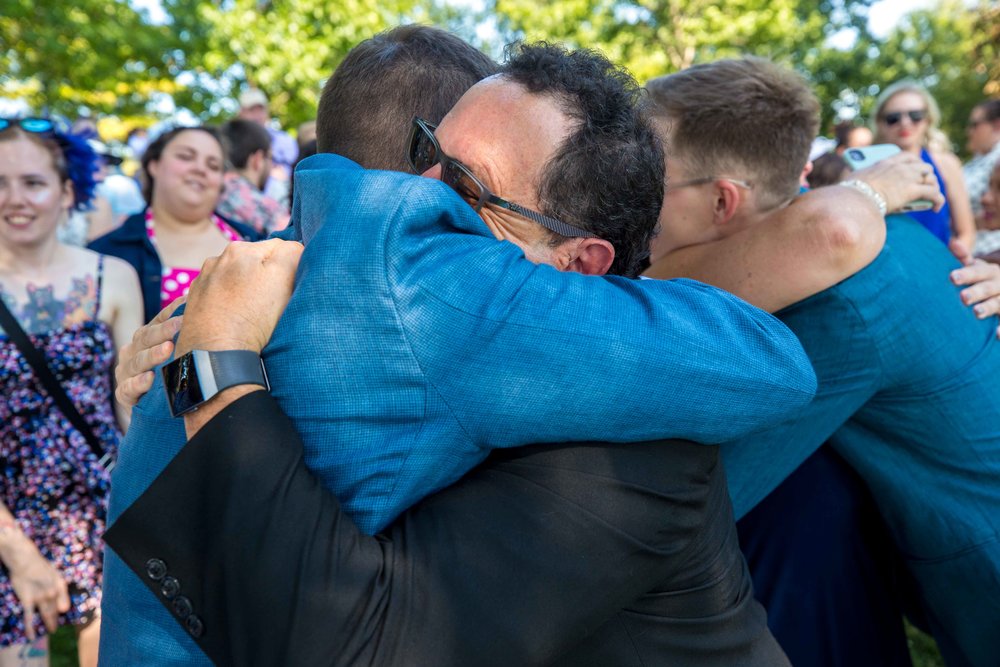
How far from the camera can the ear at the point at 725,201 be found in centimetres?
246

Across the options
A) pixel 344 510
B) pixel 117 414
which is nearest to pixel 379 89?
pixel 344 510

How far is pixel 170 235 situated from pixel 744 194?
12.6 feet

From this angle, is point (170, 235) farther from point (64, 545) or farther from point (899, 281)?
point (899, 281)

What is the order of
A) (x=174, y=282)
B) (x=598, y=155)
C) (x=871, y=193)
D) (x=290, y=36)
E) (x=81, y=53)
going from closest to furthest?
(x=598, y=155)
(x=871, y=193)
(x=174, y=282)
(x=290, y=36)
(x=81, y=53)

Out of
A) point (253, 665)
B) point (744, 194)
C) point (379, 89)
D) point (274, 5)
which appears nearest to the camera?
point (253, 665)

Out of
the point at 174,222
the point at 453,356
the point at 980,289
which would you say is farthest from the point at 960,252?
the point at 174,222

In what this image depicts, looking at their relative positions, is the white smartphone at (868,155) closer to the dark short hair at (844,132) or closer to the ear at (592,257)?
the ear at (592,257)

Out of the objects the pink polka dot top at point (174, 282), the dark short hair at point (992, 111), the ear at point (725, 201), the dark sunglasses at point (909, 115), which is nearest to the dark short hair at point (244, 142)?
the pink polka dot top at point (174, 282)

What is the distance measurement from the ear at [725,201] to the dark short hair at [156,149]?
4.04 metres

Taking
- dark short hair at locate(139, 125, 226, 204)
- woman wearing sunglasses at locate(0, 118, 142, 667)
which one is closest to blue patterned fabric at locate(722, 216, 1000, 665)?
woman wearing sunglasses at locate(0, 118, 142, 667)

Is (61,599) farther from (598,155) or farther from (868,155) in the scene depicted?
(868,155)

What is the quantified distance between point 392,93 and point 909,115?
658 centimetres

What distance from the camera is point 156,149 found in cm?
549

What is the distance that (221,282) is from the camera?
134 centimetres
